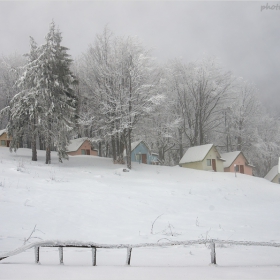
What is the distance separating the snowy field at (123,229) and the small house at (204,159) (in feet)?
69.4

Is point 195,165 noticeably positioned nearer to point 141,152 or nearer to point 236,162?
point 236,162

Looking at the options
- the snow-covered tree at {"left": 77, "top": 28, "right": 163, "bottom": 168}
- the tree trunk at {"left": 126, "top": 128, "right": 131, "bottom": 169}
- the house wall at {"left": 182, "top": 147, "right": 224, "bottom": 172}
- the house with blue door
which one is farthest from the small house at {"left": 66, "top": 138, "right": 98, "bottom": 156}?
the house wall at {"left": 182, "top": 147, "right": 224, "bottom": 172}

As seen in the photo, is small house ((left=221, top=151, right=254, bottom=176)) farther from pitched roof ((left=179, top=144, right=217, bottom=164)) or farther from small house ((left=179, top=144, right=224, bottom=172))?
pitched roof ((left=179, top=144, right=217, bottom=164))

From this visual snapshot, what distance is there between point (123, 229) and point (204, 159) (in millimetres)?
31938

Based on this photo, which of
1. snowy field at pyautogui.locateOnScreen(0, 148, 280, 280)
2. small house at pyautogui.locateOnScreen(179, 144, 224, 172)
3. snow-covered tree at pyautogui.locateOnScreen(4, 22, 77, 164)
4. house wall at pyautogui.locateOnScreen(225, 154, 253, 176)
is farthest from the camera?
house wall at pyautogui.locateOnScreen(225, 154, 253, 176)

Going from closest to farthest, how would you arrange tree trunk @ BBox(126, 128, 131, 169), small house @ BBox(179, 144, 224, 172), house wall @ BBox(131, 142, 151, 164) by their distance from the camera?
tree trunk @ BBox(126, 128, 131, 169) → small house @ BBox(179, 144, 224, 172) → house wall @ BBox(131, 142, 151, 164)

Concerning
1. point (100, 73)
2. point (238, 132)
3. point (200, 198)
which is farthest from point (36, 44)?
point (238, 132)

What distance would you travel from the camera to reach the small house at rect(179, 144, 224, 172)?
4010 centimetres

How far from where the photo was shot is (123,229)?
9.55m

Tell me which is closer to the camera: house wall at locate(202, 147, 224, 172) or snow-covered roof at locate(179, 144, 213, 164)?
snow-covered roof at locate(179, 144, 213, 164)

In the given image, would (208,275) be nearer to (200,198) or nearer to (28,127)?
(200,198)

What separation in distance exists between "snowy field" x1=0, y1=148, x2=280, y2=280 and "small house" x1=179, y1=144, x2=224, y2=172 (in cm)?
2115

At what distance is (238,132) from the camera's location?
50.8 m

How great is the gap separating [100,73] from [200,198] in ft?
62.8
